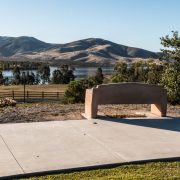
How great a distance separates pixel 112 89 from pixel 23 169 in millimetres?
5018

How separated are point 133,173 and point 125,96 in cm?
491

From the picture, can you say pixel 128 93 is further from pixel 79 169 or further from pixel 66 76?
pixel 66 76

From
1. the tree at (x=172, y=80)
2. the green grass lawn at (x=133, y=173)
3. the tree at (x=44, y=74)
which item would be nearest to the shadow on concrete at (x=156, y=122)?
the tree at (x=172, y=80)

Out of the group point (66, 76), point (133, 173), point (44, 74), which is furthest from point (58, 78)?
point (133, 173)

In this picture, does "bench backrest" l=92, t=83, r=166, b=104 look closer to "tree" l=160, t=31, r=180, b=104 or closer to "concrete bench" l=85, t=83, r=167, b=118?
"concrete bench" l=85, t=83, r=167, b=118

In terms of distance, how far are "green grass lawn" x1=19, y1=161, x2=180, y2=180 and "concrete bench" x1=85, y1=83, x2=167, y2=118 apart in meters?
4.24

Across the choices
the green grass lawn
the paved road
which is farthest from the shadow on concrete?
the green grass lawn

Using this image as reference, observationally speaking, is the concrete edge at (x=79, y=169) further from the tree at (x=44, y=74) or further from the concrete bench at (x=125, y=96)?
Answer: the tree at (x=44, y=74)

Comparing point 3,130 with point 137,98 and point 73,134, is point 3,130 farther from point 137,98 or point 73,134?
point 137,98

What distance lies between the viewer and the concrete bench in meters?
10.3

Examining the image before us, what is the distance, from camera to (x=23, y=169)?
5.79 m

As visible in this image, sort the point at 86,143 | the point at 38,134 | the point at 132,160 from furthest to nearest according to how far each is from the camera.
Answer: the point at 38,134 < the point at 86,143 < the point at 132,160

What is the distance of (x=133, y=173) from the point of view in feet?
18.9

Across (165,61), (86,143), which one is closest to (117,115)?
(86,143)
